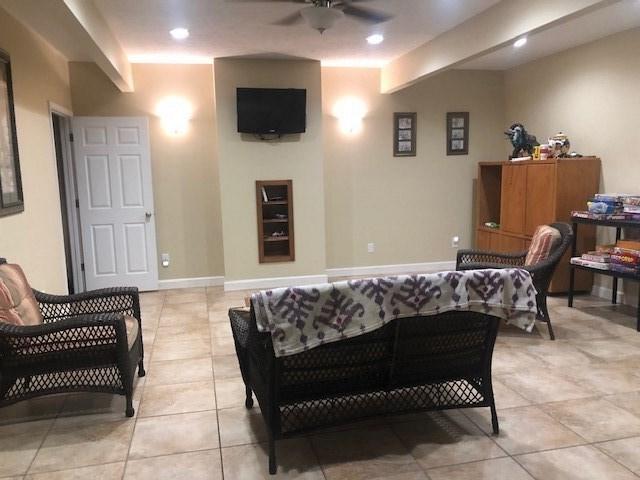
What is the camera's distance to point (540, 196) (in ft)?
16.3

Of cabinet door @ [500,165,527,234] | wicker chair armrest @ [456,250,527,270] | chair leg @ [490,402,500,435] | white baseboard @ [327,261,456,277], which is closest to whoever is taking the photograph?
Result: chair leg @ [490,402,500,435]

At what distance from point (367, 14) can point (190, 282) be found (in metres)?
3.67

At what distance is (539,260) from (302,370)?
2.62 metres

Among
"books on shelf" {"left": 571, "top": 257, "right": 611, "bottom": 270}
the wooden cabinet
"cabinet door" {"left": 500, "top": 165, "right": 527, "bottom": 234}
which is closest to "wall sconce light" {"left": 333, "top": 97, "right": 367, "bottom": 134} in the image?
the wooden cabinet

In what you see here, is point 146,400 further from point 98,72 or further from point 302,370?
point 98,72

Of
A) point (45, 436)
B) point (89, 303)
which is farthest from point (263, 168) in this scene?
point (45, 436)

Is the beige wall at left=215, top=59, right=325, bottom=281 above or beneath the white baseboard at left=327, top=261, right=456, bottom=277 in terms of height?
above

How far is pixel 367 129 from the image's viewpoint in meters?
6.09

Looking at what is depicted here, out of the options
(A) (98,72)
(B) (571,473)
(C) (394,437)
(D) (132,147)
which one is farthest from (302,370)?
(A) (98,72)

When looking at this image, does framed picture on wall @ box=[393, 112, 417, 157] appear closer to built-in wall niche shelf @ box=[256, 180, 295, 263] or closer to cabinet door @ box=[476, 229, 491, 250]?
cabinet door @ box=[476, 229, 491, 250]

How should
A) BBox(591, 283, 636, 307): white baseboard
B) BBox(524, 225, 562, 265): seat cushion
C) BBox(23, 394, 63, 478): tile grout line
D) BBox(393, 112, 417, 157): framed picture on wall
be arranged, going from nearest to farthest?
1. BBox(23, 394, 63, 478): tile grout line
2. BBox(524, 225, 562, 265): seat cushion
3. BBox(591, 283, 636, 307): white baseboard
4. BBox(393, 112, 417, 157): framed picture on wall

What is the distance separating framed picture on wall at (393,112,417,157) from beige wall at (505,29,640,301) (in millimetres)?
1447

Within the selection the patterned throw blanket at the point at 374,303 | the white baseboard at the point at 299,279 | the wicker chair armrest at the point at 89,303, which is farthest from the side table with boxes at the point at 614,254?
the wicker chair armrest at the point at 89,303

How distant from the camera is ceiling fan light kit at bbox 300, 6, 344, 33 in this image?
318cm
